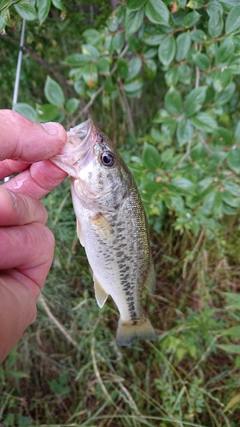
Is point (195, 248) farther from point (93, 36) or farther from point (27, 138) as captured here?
point (27, 138)

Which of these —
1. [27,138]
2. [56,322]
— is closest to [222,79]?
[27,138]

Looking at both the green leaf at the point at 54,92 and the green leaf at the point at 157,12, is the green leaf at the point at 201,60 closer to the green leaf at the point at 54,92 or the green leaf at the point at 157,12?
the green leaf at the point at 157,12

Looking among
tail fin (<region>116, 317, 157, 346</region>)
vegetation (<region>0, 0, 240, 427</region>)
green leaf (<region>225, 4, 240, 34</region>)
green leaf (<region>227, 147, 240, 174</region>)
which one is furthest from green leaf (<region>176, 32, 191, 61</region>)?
tail fin (<region>116, 317, 157, 346</region>)

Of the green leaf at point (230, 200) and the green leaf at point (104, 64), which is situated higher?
the green leaf at point (104, 64)

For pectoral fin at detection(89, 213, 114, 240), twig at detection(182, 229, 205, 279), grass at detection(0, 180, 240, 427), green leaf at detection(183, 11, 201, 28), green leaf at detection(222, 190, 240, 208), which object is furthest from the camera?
twig at detection(182, 229, 205, 279)

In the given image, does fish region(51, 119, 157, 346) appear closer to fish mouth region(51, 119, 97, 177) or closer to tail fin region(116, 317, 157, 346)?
fish mouth region(51, 119, 97, 177)

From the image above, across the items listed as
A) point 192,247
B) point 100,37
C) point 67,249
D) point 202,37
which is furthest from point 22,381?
point 202,37

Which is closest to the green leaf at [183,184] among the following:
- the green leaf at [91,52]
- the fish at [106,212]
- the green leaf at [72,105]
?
the fish at [106,212]
